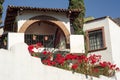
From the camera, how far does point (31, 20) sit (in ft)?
79.4

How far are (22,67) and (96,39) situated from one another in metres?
15.9

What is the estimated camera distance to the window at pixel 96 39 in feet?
93.5

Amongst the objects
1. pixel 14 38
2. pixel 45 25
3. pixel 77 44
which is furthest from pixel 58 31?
pixel 14 38

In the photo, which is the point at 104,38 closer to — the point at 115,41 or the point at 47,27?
the point at 115,41

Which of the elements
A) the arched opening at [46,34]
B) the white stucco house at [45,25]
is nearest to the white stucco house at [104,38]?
the white stucco house at [45,25]

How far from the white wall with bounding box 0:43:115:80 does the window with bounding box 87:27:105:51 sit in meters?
13.0

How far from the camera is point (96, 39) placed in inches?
1144

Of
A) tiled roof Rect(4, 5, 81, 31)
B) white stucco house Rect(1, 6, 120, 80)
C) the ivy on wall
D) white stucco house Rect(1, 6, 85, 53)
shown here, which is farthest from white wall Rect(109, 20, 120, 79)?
tiled roof Rect(4, 5, 81, 31)

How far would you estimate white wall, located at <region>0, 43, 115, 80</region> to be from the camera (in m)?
13.0

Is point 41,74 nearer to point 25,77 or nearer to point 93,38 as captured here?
point 25,77

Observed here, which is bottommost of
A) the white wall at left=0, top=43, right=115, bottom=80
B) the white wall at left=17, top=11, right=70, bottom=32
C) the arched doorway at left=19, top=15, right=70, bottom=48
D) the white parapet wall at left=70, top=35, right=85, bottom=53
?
the white wall at left=0, top=43, right=115, bottom=80

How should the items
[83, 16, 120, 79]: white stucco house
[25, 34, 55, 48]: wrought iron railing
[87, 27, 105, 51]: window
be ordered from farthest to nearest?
[87, 27, 105, 51]: window
[83, 16, 120, 79]: white stucco house
[25, 34, 55, 48]: wrought iron railing

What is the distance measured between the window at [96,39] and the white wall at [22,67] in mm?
12996

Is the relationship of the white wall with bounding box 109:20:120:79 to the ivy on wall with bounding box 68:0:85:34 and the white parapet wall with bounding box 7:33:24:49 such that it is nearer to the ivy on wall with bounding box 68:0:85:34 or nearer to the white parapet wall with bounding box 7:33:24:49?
the ivy on wall with bounding box 68:0:85:34
